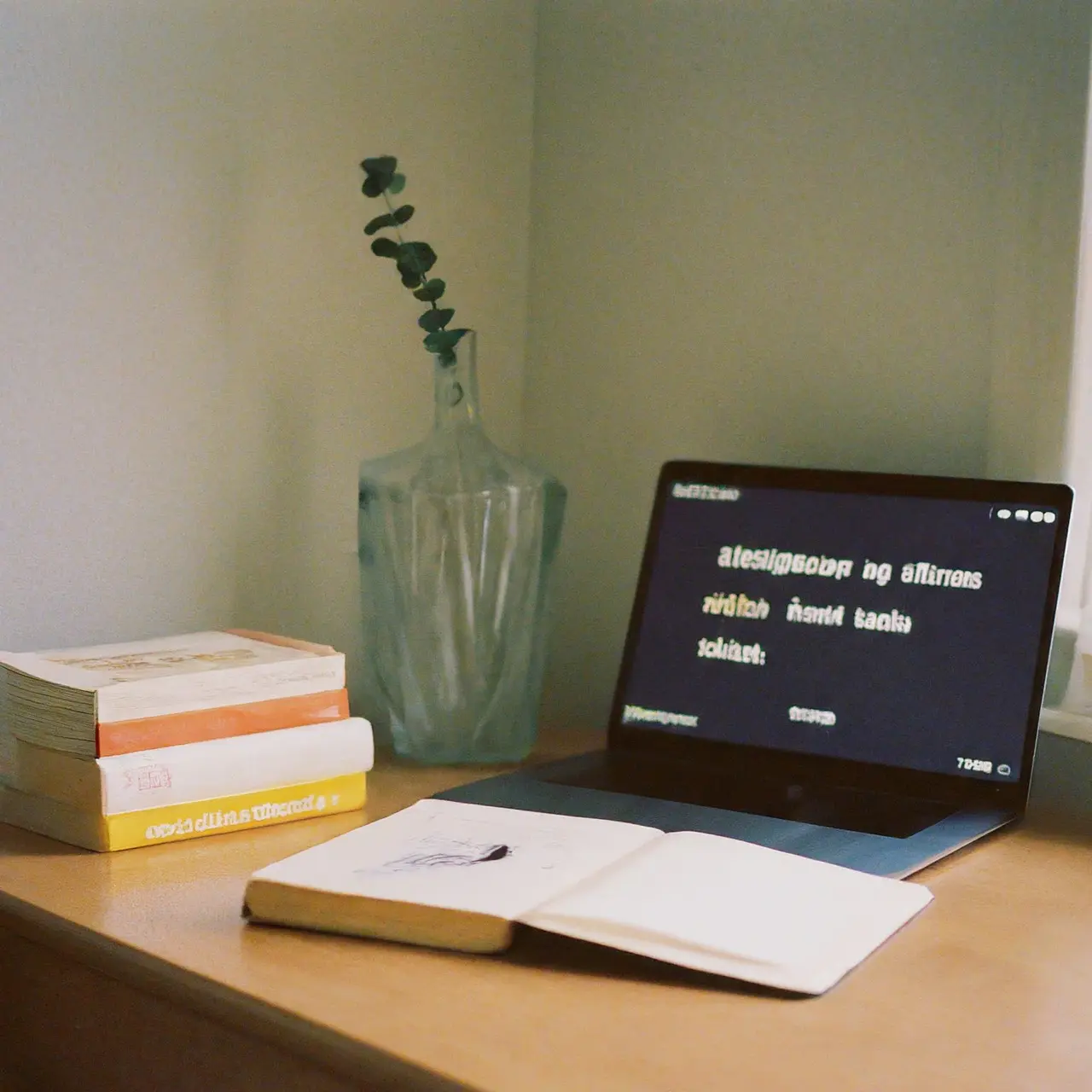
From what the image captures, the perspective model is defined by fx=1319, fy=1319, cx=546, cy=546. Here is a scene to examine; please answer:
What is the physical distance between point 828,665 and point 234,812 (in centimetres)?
50

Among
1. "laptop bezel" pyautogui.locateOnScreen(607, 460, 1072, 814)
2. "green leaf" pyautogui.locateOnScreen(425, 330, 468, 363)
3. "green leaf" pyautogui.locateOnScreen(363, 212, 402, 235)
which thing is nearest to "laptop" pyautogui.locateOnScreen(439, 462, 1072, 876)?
"laptop bezel" pyautogui.locateOnScreen(607, 460, 1072, 814)

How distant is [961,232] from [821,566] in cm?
32

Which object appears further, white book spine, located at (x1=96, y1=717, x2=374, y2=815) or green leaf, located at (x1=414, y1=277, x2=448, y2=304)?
green leaf, located at (x1=414, y1=277, x2=448, y2=304)

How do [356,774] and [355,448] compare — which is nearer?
[356,774]

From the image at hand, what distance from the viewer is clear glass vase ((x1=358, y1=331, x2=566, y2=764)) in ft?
3.98

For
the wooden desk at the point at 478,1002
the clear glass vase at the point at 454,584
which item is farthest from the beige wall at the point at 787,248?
the wooden desk at the point at 478,1002

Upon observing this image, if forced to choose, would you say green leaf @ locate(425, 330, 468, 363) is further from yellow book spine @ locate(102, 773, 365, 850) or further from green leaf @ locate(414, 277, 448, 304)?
yellow book spine @ locate(102, 773, 365, 850)

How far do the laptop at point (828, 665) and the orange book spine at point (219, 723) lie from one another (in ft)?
0.41

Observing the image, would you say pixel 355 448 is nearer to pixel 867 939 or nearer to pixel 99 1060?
pixel 99 1060

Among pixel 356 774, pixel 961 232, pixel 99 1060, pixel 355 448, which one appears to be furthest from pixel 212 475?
pixel 961 232

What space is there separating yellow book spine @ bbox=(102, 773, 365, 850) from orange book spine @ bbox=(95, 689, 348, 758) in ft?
0.15

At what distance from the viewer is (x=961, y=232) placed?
1.15 metres

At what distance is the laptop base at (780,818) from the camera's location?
893 millimetres

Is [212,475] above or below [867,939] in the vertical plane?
above
